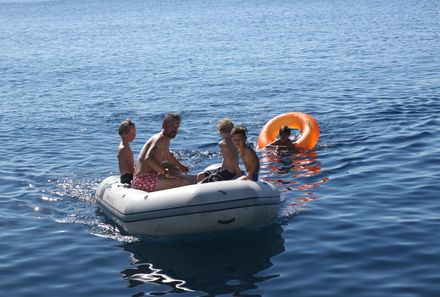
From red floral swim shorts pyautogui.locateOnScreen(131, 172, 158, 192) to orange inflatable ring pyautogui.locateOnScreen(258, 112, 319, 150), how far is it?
4.72 meters

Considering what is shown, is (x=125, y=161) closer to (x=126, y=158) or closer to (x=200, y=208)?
(x=126, y=158)

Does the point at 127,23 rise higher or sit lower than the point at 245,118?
higher

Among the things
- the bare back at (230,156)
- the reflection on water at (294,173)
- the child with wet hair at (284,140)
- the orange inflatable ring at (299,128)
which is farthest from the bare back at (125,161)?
the orange inflatable ring at (299,128)

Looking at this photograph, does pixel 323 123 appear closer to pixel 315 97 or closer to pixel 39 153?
pixel 315 97

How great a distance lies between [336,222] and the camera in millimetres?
10328

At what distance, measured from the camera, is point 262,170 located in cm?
1352

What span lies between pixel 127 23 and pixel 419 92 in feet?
144

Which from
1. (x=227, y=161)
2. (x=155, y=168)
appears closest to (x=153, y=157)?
(x=155, y=168)

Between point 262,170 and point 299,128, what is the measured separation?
7.11 feet

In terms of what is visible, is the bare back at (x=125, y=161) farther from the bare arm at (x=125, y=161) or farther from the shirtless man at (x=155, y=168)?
the shirtless man at (x=155, y=168)

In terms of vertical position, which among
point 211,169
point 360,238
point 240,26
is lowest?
point 360,238

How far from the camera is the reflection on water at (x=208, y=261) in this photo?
27.8ft

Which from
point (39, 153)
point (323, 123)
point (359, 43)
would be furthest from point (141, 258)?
point (359, 43)

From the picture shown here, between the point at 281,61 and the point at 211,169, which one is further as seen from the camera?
the point at 281,61
